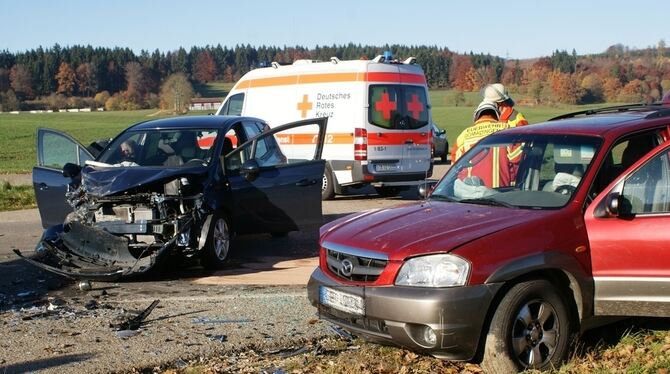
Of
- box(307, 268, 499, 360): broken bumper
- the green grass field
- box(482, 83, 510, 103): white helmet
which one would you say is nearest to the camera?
box(307, 268, 499, 360): broken bumper

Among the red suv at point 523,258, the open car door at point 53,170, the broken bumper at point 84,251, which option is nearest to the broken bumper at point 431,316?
the red suv at point 523,258

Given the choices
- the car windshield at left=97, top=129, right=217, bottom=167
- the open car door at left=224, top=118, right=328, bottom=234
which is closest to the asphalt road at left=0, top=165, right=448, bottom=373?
the open car door at left=224, top=118, right=328, bottom=234

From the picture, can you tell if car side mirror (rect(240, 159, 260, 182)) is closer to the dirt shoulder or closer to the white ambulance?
the white ambulance

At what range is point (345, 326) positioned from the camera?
5.36 meters

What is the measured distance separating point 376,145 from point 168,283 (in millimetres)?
7935

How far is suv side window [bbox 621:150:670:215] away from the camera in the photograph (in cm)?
529

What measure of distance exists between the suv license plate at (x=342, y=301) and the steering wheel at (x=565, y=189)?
5.21 ft

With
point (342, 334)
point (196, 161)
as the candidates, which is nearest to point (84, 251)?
point (196, 161)

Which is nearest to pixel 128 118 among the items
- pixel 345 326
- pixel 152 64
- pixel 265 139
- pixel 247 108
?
pixel 152 64

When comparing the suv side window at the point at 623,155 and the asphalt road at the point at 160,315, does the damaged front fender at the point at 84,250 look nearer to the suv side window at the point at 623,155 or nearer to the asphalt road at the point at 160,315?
the asphalt road at the point at 160,315

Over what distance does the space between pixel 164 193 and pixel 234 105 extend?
981 cm

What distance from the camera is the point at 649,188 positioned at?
5.36 metres

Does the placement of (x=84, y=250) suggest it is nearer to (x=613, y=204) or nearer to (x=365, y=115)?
(x=613, y=204)

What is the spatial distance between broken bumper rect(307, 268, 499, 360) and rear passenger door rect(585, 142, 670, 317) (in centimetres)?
90
